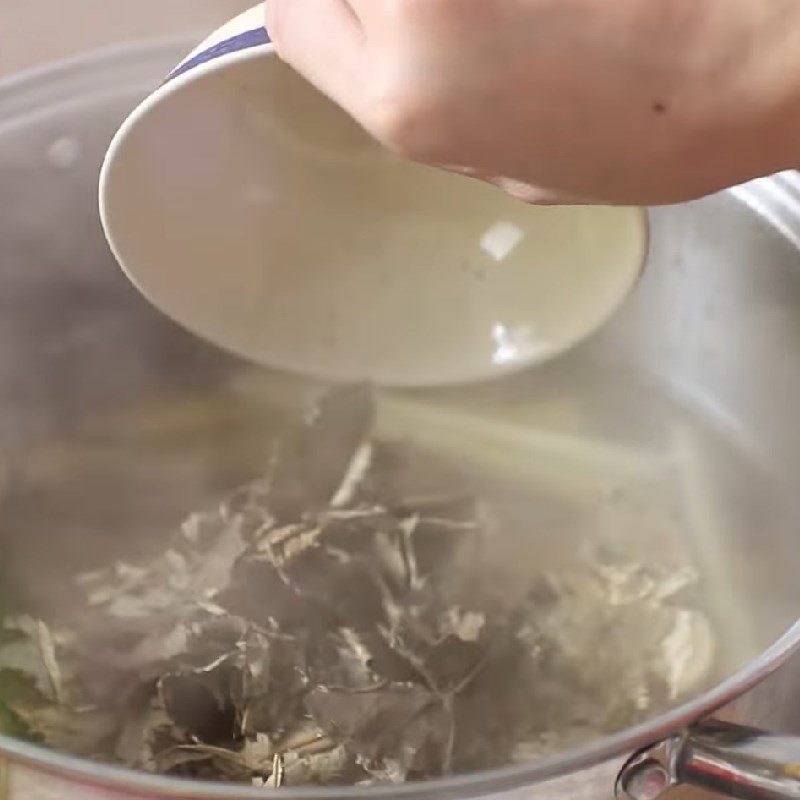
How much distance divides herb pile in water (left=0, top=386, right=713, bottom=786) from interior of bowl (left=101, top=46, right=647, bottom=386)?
0.06 m

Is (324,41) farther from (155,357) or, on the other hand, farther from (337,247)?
(155,357)

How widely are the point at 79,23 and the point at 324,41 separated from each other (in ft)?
1.59

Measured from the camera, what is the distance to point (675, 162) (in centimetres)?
28

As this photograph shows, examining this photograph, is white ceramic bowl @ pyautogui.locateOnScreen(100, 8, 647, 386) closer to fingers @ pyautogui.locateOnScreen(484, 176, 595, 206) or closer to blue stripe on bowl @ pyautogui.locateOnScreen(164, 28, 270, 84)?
blue stripe on bowl @ pyautogui.locateOnScreen(164, 28, 270, 84)

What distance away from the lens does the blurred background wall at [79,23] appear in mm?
714

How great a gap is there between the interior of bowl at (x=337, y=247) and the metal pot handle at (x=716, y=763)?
27cm

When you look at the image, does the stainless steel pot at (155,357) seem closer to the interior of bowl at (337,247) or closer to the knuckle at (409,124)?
the interior of bowl at (337,247)

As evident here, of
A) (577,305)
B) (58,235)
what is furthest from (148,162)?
(577,305)

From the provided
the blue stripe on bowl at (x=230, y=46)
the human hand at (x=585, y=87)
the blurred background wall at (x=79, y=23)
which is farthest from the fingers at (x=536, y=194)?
the blurred background wall at (x=79, y=23)

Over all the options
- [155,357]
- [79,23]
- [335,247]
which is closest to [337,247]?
[335,247]

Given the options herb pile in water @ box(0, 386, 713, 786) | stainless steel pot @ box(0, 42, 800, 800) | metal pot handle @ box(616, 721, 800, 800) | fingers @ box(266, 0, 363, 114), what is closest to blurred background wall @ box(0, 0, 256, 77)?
stainless steel pot @ box(0, 42, 800, 800)

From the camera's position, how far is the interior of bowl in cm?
55

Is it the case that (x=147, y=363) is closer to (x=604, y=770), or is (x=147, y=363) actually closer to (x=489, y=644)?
(x=489, y=644)

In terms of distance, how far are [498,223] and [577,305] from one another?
61 millimetres
